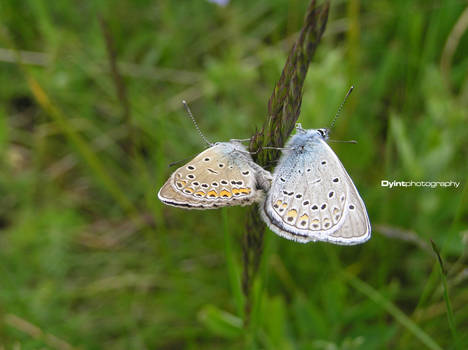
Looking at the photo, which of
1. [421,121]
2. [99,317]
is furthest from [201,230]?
[421,121]

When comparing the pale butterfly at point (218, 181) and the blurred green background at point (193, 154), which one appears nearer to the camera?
the pale butterfly at point (218, 181)

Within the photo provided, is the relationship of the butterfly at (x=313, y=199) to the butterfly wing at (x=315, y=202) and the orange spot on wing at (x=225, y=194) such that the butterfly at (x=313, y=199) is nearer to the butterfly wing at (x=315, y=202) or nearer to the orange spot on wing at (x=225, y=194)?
the butterfly wing at (x=315, y=202)

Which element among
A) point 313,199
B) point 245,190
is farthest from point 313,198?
point 245,190

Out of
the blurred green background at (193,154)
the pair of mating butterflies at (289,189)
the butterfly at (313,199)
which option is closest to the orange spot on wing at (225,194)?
the pair of mating butterflies at (289,189)

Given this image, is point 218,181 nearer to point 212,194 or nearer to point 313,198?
point 212,194

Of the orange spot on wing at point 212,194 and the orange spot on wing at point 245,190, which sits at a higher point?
the orange spot on wing at point 245,190

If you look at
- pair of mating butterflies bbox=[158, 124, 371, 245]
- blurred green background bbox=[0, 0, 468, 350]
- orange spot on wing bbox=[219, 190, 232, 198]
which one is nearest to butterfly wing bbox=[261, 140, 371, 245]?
pair of mating butterflies bbox=[158, 124, 371, 245]

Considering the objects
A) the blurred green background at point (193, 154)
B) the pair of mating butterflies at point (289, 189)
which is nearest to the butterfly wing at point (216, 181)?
the pair of mating butterflies at point (289, 189)
